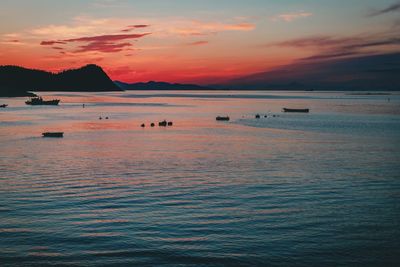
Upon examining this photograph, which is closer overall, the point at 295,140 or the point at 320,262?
the point at 320,262

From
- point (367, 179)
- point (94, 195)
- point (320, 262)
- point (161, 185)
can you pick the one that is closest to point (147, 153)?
point (161, 185)

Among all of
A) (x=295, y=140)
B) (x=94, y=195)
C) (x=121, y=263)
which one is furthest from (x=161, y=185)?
(x=295, y=140)

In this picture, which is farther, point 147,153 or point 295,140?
point 295,140

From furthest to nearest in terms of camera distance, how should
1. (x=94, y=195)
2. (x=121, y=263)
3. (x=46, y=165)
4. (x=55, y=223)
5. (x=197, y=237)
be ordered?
(x=46, y=165), (x=94, y=195), (x=55, y=223), (x=197, y=237), (x=121, y=263)

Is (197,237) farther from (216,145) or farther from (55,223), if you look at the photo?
(216,145)

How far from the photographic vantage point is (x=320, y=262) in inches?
760

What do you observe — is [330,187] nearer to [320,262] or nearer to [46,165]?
[320,262]

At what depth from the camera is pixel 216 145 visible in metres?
64.6

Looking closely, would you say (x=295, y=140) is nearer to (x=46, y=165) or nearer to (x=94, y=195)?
(x=46, y=165)

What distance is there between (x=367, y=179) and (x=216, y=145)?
29.3 metres

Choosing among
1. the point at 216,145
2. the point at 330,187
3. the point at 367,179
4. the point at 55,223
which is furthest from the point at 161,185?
the point at 216,145

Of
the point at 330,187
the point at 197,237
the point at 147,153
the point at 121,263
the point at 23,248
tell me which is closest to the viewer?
the point at 121,263

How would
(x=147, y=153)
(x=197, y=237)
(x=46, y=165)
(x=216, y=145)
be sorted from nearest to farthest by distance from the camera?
(x=197, y=237) < (x=46, y=165) < (x=147, y=153) < (x=216, y=145)

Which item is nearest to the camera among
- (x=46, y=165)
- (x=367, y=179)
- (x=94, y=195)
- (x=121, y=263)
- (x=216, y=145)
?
(x=121, y=263)
